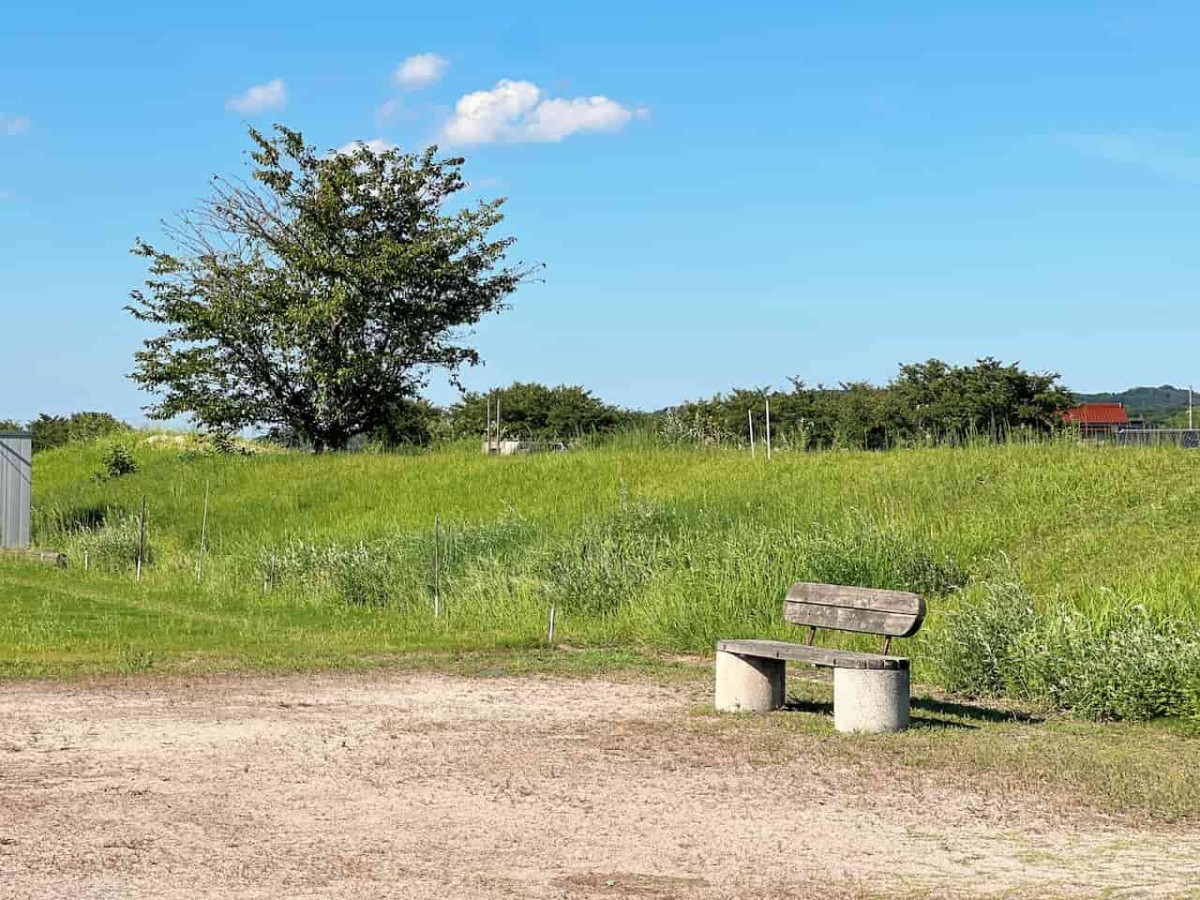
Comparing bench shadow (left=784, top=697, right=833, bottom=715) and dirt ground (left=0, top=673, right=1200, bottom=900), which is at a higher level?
dirt ground (left=0, top=673, right=1200, bottom=900)

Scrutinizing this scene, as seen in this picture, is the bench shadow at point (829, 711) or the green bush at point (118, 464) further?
the green bush at point (118, 464)

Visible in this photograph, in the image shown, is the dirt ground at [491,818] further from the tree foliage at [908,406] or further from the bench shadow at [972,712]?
the tree foliage at [908,406]

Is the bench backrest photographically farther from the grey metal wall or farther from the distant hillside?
the distant hillside

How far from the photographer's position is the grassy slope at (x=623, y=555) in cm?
1595

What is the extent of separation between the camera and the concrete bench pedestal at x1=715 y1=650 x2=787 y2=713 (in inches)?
448

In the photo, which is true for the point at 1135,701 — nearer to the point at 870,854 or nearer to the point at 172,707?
the point at 870,854

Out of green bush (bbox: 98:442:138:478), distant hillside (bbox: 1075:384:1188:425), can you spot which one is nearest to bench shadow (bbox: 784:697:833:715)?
green bush (bbox: 98:442:138:478)

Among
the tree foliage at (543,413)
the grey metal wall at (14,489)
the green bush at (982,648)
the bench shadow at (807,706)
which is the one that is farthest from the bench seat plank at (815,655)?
the tree foliage at (543,413)

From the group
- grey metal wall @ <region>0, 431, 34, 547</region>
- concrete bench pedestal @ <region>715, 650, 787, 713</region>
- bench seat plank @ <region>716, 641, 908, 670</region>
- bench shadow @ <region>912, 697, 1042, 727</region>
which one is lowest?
bench shadow @ <region>912, 697, 1042, 727</region>

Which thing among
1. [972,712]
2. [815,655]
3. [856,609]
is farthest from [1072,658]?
[815,655]

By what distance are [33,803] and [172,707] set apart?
359cm

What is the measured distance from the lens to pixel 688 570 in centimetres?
1769

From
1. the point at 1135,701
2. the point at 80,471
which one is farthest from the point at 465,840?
the point at 80,471

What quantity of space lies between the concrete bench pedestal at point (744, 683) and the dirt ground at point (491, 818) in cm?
40
